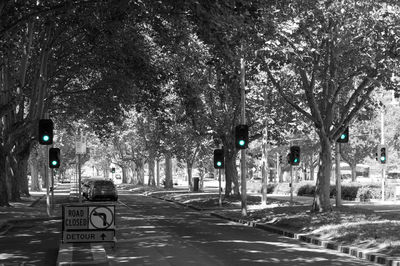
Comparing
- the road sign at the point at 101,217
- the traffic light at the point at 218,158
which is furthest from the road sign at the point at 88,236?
the traffic light at the point at 218,158

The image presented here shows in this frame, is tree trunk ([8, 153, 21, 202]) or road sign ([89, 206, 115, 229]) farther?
tree trunk ([8, 153, 21, 202])

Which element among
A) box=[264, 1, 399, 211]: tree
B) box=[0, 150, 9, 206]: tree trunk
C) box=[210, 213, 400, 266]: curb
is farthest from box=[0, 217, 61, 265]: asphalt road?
box=[0, 150, 9, 206]: tree trunk

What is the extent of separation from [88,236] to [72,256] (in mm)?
1197

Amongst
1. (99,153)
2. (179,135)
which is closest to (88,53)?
(179,135)

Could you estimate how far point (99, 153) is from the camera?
106m

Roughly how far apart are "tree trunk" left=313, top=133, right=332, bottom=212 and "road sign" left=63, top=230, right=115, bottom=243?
11.0 meters

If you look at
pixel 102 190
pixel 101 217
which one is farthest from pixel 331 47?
pixel 102 190

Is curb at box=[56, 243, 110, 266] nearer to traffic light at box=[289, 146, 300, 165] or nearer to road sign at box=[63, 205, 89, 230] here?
road sign at box=[63, 205, 89, 230]

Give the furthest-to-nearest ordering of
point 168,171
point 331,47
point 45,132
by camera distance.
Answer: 1. point 168,171
2. point 45,132
3. point 331,47

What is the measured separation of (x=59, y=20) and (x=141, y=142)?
152 ft

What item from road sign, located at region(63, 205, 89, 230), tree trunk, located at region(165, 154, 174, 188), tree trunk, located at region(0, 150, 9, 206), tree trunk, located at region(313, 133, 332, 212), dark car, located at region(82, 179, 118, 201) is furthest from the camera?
tree trunk, located at region(165, 154, 174, 188)

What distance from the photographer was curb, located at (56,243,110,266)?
11648 mm

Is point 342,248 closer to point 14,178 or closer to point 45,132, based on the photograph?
point 45,132

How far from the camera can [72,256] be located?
1273 cm
